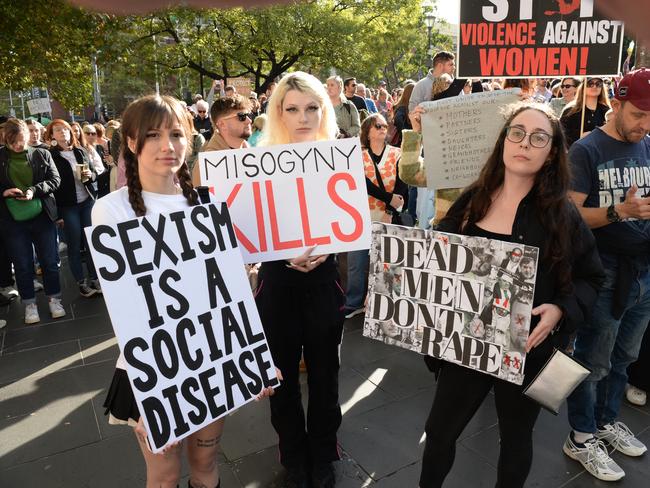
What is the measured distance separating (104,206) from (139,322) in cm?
44

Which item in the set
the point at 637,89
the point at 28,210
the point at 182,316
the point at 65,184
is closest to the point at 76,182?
the point at 65,184

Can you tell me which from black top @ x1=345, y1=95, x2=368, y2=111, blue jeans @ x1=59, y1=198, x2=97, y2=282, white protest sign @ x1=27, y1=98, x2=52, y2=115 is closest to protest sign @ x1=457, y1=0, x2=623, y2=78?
blue jeans @ x1=59, y1=198, x2=97, y2=282

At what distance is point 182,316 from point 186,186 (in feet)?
1.82

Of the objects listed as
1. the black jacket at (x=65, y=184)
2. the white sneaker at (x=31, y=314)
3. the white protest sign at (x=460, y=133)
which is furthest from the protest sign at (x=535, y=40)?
the white sneaker at (x=31, y=314)

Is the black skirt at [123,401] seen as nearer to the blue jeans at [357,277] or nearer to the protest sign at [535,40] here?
the protest sign at [535,40]

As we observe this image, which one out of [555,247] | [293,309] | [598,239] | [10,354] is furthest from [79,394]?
[598,239]

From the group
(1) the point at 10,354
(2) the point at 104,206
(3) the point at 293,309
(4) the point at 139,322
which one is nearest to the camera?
(4) the point at 139,322

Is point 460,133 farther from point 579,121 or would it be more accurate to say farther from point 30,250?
point 30,250

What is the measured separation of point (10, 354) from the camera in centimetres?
413

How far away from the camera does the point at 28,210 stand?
4.66 metres

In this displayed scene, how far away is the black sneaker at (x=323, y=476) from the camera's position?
2414 millimetres

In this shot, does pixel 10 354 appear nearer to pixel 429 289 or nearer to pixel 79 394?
pixel 79 394

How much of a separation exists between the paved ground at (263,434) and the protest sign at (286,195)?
1283mm

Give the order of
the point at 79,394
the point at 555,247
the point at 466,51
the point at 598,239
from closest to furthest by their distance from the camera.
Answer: the point at 555,247 < the point at 598,239 < the point at 466,51 < the point at 79,394
